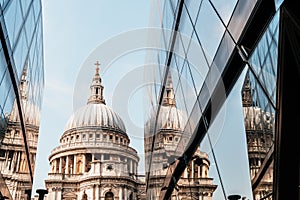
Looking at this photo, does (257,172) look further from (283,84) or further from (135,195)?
(135,195)

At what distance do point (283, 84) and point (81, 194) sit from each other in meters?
78.4

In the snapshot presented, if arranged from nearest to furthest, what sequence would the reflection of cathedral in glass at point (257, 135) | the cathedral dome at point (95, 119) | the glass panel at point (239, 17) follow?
1. the reflection of cathedral in glass at point (257, 135)
2. the glass panel at point (239, 17)
3. the cathedral dome at point (95, 119)

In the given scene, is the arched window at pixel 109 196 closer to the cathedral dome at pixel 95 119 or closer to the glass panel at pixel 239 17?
the cathedral dome at pixel 95 119

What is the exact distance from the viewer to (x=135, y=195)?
75.5 metres

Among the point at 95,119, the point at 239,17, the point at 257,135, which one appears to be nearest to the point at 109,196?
the point at 95,119

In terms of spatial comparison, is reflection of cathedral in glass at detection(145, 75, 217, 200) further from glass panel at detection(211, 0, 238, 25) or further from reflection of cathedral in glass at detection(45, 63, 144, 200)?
reflection of cathedral in glass at detection(45, 63, 144, 200)

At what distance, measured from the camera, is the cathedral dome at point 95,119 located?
93.5 meters

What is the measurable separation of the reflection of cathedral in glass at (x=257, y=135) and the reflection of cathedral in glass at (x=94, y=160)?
70355mm

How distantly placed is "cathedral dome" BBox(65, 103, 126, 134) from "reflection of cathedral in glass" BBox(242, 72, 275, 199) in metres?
86.9

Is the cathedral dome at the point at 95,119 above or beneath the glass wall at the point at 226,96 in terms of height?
above

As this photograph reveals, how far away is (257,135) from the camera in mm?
5043

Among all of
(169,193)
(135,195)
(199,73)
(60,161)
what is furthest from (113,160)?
Result: (199,73)

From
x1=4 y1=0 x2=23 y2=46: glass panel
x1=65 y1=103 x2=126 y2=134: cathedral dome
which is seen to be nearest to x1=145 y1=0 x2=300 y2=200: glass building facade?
x1=4 y1=0 x2=23 y2=46: glass panel

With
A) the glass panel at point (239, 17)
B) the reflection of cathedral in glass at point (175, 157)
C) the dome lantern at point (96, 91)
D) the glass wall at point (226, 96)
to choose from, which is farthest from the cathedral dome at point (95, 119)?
the glass panel at point (239, 17)
